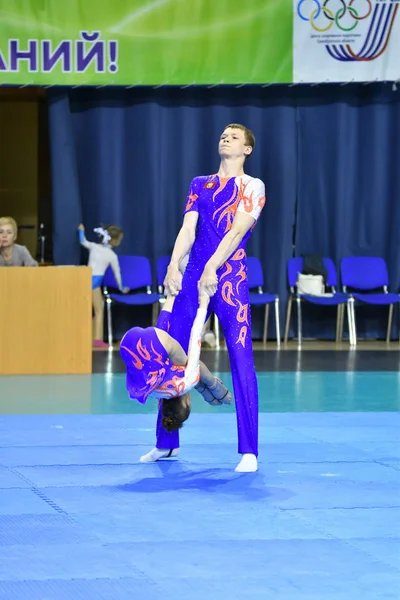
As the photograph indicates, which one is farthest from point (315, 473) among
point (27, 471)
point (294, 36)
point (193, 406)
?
point (294, 36)

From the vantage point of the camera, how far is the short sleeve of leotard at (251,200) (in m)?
5.09

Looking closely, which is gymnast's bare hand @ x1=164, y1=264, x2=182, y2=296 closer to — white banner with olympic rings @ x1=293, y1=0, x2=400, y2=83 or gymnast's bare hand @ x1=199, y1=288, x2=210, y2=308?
gymnast's bare hand @ x1=199, y1=288, x2=210, y2=308

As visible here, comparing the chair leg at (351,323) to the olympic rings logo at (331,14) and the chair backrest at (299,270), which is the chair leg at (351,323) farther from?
the olympic rings logo at (331,14)

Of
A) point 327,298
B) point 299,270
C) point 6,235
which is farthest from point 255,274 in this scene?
point 6,235

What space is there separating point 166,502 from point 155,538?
59 centimetres

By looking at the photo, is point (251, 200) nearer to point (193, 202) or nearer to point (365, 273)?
point (193, 202)

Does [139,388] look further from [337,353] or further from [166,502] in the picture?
[337,353]

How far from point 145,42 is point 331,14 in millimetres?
2104

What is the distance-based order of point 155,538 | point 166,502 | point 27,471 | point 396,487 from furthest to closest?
point 27,471
point 396,487
point 166,502
point 155,538

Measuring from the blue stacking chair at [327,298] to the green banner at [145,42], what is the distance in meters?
2.13

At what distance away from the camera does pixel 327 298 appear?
1191cm

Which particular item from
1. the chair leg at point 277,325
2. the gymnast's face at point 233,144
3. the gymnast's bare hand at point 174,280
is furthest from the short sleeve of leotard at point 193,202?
the chair leg at point 277,325

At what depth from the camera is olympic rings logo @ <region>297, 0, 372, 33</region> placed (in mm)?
11922

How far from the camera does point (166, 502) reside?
14.7ft
